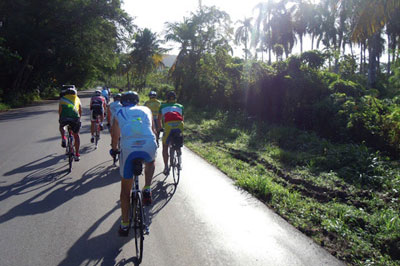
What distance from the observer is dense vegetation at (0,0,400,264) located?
537 centimetres

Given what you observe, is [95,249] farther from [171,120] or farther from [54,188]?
[171,120]

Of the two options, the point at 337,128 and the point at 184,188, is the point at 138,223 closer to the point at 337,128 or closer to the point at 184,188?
the point at 184,188

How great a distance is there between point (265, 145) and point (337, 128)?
8.42 ft

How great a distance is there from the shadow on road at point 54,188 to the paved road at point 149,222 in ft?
0.05

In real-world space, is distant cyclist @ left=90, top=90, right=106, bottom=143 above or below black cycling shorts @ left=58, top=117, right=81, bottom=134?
above

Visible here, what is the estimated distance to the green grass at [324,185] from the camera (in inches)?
168

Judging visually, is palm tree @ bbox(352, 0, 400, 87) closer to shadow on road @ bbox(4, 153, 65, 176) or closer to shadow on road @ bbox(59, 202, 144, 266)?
shadow on road @ bbox(59, 202, 144, 266)

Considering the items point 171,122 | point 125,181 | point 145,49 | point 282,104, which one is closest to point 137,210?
point 125,181

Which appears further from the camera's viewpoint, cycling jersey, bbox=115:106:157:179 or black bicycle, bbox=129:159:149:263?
cycling jersey, bbox=115:106:157:179

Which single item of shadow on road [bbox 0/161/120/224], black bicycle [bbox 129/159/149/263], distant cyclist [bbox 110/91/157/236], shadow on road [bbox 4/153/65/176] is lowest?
shadow on road [bbox 0/161/120/224]

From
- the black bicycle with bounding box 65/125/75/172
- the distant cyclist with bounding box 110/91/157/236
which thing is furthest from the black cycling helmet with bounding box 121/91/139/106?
the black bicycle with bounding box 65/125/75/172

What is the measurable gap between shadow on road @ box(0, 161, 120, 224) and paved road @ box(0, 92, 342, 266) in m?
0.02

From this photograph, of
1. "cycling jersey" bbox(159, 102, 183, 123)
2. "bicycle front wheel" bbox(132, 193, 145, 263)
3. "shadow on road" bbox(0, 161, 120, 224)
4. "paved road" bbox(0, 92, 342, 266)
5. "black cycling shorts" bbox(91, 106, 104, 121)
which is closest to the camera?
"bicycle front wheel" bbox(132, 193, 145, 263)

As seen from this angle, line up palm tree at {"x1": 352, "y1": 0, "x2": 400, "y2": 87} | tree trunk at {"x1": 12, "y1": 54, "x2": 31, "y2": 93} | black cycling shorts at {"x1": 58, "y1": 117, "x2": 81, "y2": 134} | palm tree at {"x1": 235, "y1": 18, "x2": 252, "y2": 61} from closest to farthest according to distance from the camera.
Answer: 1. black cycling shorts at {"x1": 58, "y1": 117, "x2": 81, "y2": 134}
2. palm tree at {"x1": 352, "y1": 0, "x2": 400, "y2": 87}
3. tree trunk at {"x1": 12, "y1": 54, "x2": 31, "y2": 93}
4. palm tree at {"x1": 235, "y1": 18, "x2": 252, "y2": 61}
